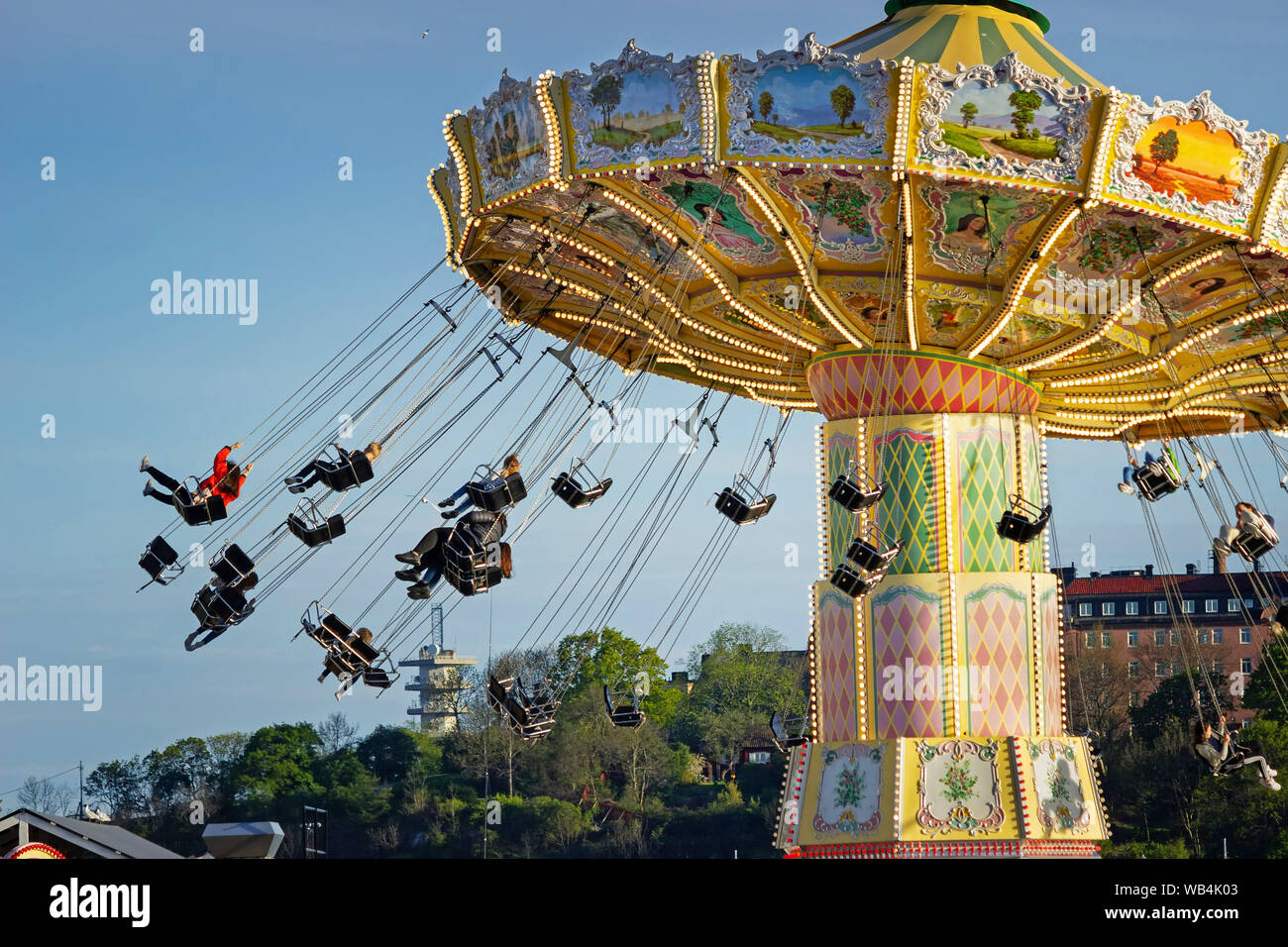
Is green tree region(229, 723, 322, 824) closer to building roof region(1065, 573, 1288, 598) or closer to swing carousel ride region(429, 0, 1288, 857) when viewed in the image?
building roof region(1065, 573, 1288, 598)

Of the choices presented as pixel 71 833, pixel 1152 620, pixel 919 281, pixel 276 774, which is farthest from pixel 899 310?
→ pixel 1152 620

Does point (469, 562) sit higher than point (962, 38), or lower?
lower

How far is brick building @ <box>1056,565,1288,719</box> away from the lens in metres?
77.4

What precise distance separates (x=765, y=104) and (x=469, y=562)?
573 centimetres

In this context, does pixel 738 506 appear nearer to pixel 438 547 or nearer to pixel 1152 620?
pixel 438 547

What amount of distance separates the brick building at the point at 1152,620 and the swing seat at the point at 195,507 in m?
59.7

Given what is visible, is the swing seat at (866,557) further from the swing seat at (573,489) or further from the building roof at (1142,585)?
the building roof at (1142,585)

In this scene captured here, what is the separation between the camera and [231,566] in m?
19.0

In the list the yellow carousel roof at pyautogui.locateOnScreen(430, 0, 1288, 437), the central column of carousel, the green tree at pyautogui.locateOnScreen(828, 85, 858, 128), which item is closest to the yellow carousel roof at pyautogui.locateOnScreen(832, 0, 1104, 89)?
the yellow carousel roof at pyautogui.locateOnScreen(430, 0, 1288, 437)
